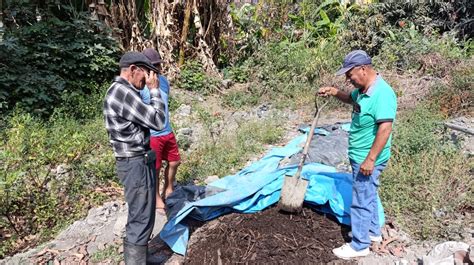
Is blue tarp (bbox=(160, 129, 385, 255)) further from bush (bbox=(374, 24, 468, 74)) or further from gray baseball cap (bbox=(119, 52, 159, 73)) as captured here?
bush (bbox=(374, 24, 468, 74))

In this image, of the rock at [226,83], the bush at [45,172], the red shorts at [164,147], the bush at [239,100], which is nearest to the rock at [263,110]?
the bush at [239,100]

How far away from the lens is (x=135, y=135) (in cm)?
286

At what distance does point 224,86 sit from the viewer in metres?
8.12

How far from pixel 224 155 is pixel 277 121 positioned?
60.1 inches

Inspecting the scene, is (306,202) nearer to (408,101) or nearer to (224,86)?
(408,101)

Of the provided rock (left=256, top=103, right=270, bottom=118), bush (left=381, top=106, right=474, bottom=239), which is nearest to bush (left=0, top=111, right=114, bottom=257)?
rock (left=256, top=103, right=270, bottom=118)

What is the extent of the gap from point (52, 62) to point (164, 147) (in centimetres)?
374

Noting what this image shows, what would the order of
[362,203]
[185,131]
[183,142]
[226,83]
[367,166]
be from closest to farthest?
[367,166] → [362,203] → [183,142] → [185,131] → [226,83]

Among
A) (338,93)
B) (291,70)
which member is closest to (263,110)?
(291,70)

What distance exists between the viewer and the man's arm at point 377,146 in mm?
2859

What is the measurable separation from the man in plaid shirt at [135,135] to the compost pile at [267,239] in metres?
0.59

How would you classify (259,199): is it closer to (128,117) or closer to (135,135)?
(135,135)

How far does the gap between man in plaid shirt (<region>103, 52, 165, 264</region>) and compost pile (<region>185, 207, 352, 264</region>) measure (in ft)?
1.95

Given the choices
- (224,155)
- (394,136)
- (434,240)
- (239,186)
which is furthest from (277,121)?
(434,240)
